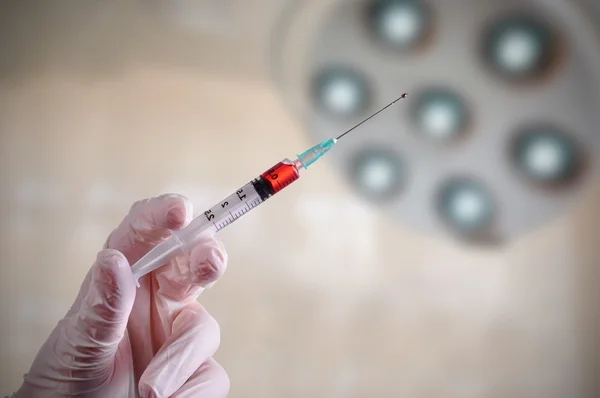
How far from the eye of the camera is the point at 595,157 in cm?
141

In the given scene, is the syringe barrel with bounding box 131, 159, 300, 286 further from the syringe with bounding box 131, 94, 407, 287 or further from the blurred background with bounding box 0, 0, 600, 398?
the blurred background with bounding box 0, 0, 600, 398

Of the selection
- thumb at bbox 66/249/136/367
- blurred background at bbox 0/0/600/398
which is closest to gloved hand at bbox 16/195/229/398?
thumb at bbox 66/249/136/367

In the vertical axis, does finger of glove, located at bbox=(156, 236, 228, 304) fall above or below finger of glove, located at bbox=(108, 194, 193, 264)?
below

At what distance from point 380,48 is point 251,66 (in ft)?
1.08

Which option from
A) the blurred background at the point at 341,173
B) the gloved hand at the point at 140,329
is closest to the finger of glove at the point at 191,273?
the gloved hand at the point at 140,329

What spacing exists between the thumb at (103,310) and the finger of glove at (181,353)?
0.24 ft

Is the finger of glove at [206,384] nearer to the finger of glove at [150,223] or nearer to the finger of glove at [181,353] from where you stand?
the finger of glove at [181,353]

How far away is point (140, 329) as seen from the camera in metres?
0.89

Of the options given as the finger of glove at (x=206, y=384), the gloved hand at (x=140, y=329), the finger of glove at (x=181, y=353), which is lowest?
the finger of glove at (x=206, y=384)

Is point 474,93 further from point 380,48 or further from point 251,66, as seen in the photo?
point 251,66

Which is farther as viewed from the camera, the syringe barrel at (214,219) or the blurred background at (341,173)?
the blurred background at (341,173)

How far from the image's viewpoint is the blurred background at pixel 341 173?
118 cm

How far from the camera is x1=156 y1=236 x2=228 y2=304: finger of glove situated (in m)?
0.78

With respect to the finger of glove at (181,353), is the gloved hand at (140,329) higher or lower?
higher
